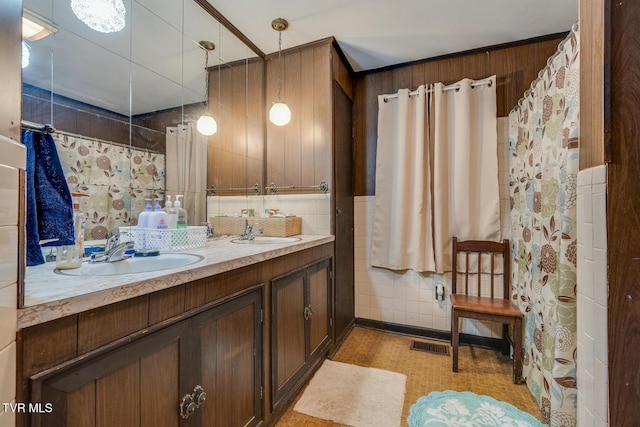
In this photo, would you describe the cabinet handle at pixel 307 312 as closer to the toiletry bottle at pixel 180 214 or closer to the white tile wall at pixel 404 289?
the toiletry bottle at pixel 180 214

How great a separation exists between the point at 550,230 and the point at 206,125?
209 centimetres

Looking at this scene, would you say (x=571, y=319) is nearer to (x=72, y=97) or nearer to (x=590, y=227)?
(x=590, y=227)

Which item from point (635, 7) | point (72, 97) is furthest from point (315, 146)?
point (635, 7)

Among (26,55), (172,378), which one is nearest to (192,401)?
(172,378)

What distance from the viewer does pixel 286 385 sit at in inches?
57.8

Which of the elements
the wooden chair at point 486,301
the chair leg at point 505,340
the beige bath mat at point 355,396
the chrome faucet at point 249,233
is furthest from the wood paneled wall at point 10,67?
the chair leg at point 505,340

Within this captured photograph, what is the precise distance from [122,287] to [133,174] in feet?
2.85

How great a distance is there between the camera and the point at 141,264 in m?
1.21

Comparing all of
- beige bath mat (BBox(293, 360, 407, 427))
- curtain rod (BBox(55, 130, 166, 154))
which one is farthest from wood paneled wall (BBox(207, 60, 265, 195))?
beige bath mat (BBox(293, 360, 407, 427))

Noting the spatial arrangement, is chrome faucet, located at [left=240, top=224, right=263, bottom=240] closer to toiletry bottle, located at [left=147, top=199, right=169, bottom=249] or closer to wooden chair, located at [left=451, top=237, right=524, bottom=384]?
toiletry bottle, located at [left=147, top=199, right=169, bottom=249]

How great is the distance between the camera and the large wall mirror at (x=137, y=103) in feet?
3.60

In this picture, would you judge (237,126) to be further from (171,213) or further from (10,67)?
Result: (10,67)

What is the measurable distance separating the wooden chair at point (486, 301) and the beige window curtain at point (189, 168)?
6.06 feet

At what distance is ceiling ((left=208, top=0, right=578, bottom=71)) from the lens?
1.76 m
